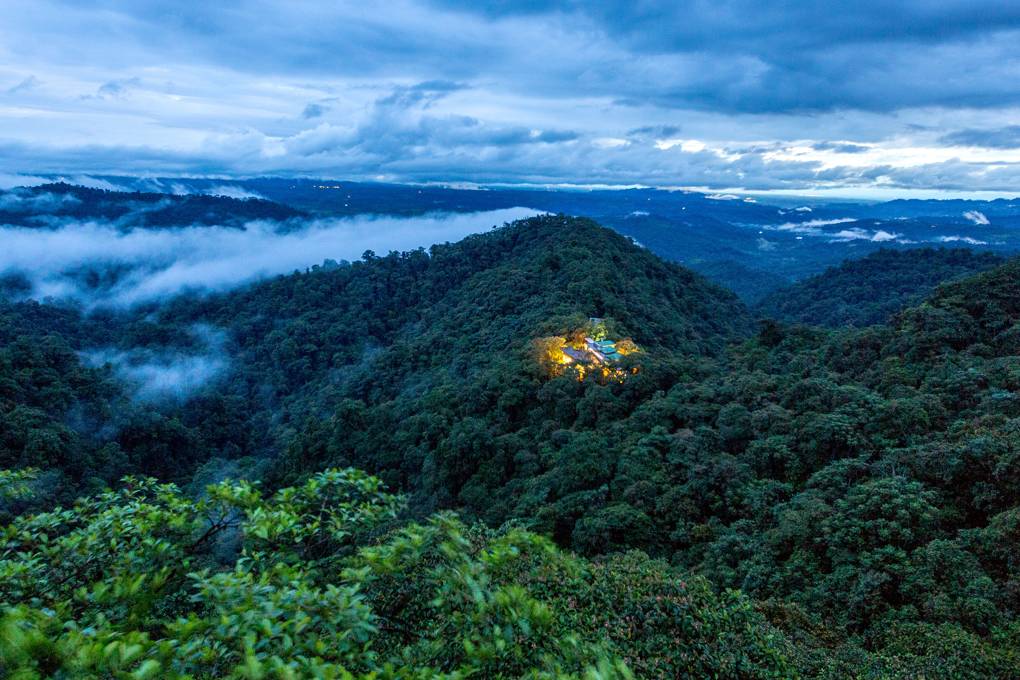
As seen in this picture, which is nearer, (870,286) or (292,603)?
(292,603)

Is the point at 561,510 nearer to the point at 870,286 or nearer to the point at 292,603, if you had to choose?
the point at 292,603

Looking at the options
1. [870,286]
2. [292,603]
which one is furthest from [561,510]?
[870,286]

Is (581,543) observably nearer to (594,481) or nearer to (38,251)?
(594,481)

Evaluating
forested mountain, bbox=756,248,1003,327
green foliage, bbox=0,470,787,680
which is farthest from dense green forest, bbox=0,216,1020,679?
forested mountain, bbox=756,248,1003,327

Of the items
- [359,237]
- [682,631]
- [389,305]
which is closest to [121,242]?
[359,237]

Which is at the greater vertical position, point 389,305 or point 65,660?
point 65,660

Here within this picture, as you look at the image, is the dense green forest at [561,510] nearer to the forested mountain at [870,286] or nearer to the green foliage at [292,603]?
the green foliage at [292,603]
